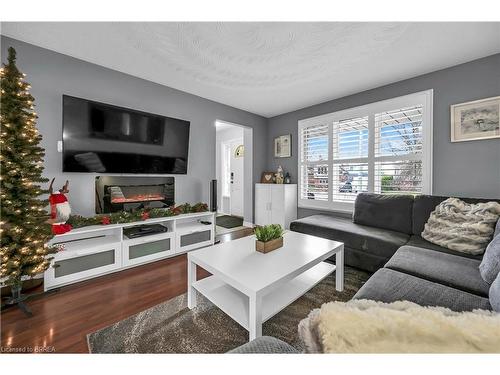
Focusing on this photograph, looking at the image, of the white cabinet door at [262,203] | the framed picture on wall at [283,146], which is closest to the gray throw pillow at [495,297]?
the white cabinet door at [262,203]

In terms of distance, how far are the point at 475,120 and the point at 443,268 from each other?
1.89 metres

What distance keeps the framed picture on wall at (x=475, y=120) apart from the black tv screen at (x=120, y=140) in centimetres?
335

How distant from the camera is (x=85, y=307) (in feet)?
5.26

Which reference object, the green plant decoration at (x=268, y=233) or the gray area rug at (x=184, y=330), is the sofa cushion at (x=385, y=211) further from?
the green plant decoration at (x=268, y=233)

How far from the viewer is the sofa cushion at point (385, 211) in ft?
7.56

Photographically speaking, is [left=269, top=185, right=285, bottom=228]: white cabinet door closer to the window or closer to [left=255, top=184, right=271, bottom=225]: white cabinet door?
[left=255, top=184, right=271, bottom=225]: white cabinet door

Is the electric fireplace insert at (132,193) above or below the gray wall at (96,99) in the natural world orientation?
below

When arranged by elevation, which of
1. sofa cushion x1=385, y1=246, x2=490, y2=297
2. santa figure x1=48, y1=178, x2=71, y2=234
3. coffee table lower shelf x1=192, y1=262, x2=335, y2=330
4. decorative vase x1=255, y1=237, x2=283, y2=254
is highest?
santa figure x1=48, y1=178, x2=71, y2=234

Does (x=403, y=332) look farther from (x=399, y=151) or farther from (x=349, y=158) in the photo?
(x=349, y=158)

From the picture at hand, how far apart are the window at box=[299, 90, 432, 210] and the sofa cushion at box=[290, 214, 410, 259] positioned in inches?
32.4

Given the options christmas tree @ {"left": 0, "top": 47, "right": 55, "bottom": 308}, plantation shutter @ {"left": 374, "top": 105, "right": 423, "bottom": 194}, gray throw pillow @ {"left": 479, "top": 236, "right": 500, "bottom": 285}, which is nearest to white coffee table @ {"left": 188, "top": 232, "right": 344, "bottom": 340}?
gray throw pillow @ {"left": 479, "top": 236, "right": 500, "bottom": 285}

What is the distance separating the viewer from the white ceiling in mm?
1739

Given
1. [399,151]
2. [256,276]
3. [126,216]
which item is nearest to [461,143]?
[399,151]
